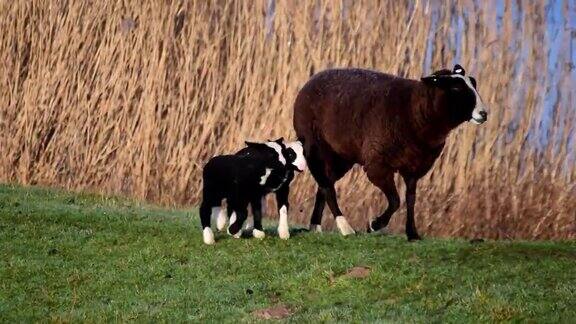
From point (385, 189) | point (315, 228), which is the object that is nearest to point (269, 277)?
point (385, 189)

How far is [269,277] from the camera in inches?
307

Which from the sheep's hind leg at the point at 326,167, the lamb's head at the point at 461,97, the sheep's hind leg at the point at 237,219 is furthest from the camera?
the sheep's hind leg at the point at 326,167

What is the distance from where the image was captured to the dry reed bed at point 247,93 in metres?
10.8

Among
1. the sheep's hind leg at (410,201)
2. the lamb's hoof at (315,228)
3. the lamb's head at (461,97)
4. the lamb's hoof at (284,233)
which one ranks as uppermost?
the lamb's head at (461,97)

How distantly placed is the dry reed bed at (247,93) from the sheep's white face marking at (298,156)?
241 centimetres

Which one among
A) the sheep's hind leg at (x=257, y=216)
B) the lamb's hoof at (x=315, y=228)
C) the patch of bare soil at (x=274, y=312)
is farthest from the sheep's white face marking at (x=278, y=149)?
the patch of bare soil at (x=274, y=312)

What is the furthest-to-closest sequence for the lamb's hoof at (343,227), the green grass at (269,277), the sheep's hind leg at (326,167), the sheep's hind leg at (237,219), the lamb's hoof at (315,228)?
the lamb's hoof at (315,228), the sheep's hind leg at (326,167), the lamb's hoof at (343,227), the sheep's hind leg at (237,219), the green grass at (269,277)

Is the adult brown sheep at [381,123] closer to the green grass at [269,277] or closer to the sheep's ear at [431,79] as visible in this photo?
the sheep's ear at [431,79]

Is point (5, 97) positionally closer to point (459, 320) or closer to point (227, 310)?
point (227, 310)

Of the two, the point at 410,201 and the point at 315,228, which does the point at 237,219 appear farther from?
the point at 410,201

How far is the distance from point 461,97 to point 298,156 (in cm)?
145

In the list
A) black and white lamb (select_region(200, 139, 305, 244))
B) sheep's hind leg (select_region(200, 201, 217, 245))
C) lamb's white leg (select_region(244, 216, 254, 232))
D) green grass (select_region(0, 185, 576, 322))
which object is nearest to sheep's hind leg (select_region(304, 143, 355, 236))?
green grass (select_region(0, 185, 576, 322))

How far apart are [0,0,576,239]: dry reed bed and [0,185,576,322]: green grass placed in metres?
1.99

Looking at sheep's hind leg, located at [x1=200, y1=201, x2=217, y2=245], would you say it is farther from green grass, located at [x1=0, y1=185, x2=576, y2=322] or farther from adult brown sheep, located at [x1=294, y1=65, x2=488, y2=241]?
adult brown sheep, located at [x1=294, y1=65, x2=488, y2=241]
